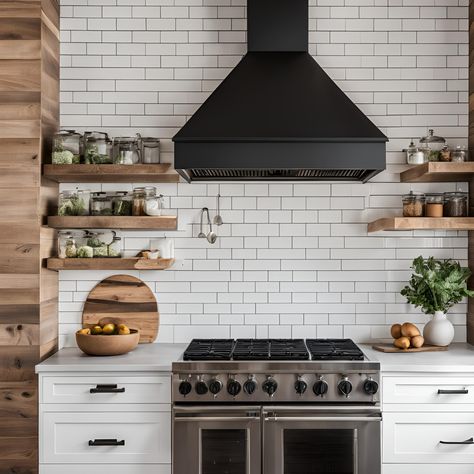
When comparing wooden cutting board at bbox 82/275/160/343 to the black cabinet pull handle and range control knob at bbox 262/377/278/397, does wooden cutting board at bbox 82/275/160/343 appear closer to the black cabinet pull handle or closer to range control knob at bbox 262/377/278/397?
the black cabinet pull handle

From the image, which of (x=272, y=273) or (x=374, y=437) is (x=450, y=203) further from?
(x=374, y=437)

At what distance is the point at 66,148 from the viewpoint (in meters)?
4.19

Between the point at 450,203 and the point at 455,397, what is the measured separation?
3.87 ft

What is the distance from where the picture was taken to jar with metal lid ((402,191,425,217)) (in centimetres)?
422

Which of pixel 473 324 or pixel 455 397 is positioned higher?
pixel 473 324

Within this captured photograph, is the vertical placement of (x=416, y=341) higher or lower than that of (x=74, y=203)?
lower

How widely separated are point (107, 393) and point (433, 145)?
7.98 feet

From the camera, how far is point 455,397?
3.79 m

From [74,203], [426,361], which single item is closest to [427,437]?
[426,361]

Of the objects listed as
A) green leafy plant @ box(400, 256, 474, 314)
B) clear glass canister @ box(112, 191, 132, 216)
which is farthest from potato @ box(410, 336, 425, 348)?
clear glass canister @ box(112, 191, 132, 216)

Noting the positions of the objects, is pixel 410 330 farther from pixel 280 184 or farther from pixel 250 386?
pixel 280 184

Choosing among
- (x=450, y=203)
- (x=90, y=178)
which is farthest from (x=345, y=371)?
(x=90, y=178)

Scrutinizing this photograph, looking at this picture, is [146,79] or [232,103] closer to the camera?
[232,103]

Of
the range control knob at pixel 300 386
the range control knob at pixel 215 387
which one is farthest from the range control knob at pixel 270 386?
the range control knob at pixel 215 387
